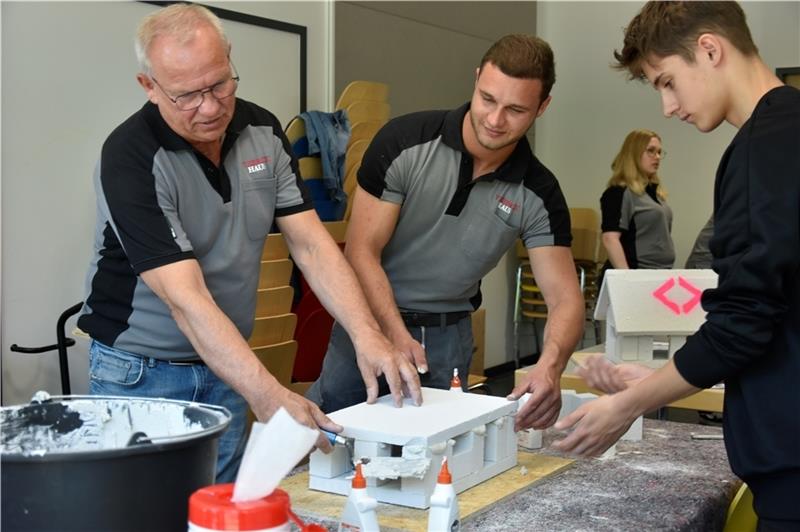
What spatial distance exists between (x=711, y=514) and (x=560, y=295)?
767 millimetres

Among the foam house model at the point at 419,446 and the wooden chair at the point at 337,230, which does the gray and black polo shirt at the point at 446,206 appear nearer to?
the foam house model at the point at 419,446

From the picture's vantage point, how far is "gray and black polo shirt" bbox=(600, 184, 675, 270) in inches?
227

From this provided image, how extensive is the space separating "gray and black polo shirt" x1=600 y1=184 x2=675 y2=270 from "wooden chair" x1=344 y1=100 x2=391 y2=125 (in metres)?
1.50

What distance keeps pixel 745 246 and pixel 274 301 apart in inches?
98.4

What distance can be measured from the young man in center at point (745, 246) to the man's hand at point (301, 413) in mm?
552

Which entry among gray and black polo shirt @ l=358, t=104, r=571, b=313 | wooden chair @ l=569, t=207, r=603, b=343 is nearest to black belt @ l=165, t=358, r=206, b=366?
gray and black polo shirt @ l=358, t=104, r=571, b=313

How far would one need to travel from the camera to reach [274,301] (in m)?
3.77

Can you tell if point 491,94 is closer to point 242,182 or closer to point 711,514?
point 242,182

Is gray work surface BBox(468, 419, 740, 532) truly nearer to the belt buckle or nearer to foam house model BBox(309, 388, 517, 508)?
foam house model BBox(309, 388, 517, 508)

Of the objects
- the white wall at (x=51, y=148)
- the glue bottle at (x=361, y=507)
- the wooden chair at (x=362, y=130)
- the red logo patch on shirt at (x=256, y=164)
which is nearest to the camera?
the glue bottle at (x=361, y=507)

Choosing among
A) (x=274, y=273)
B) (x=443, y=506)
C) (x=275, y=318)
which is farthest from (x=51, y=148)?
(x=443, y=506)

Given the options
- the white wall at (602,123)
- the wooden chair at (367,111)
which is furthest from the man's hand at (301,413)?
the white wall at (602,123)

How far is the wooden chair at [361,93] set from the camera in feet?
16.4

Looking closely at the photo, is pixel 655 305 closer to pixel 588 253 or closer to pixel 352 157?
pixel 352 157
